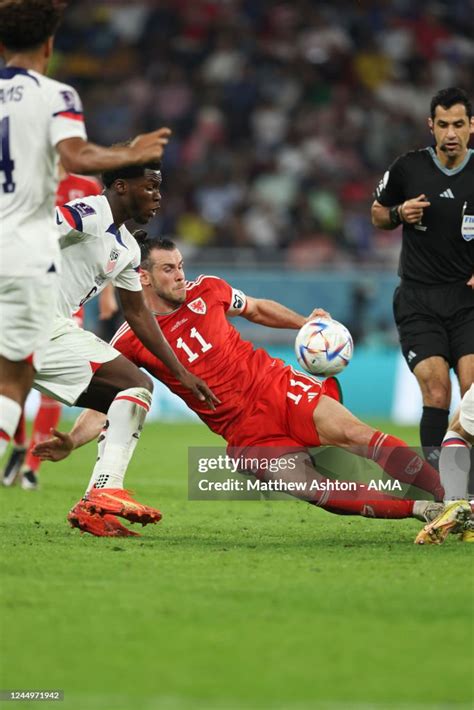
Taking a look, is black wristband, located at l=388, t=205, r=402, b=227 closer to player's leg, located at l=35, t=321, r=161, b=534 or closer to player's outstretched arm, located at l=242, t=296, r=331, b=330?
player's outstretched arm, located at l=242, t=296, r=331, b=330

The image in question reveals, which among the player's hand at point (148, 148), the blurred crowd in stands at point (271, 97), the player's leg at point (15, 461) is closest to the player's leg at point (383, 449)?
the player's hand at point (148, 148)

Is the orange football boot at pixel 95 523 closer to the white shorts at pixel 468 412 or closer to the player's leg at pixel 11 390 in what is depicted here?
the player's leg at pixel 11 390

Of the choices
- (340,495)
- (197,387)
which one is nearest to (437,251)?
(340,495)

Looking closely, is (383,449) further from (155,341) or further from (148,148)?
(148,148)

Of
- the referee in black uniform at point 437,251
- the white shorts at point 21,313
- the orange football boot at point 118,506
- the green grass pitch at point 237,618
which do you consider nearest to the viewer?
the green grass pitch at point 237,618

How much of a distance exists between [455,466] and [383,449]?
1.54 feet

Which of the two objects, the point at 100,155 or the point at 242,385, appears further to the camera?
the point at 242,385

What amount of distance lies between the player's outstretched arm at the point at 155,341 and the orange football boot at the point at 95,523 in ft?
2.63

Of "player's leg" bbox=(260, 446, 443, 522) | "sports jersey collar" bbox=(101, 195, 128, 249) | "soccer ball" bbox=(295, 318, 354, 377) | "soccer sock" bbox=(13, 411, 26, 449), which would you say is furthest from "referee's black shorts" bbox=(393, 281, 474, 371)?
"soccer sock" bbox=(13, 411, 26, 449)

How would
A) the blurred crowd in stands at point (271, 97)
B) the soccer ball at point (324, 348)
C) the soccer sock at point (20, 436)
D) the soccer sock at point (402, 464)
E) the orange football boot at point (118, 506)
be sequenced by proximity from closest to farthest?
the orange football boot at point (118, 506)
the soccer sock at point (402, 464)
the soccer ball at point (324, 348)
the soccer sock at point (20, 436)
the blurred crowd in stands at point (271, 97)

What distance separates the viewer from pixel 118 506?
6309 mm

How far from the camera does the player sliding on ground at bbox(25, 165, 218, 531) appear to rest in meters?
6.45

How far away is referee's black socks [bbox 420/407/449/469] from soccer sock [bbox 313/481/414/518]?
1.98 feet

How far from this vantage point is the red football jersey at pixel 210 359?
7.00 meters
